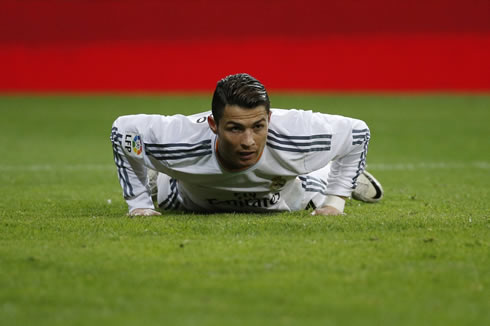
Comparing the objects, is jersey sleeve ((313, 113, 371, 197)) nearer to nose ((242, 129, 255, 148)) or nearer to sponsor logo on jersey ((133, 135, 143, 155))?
nose ((242, 129, 255, 148))

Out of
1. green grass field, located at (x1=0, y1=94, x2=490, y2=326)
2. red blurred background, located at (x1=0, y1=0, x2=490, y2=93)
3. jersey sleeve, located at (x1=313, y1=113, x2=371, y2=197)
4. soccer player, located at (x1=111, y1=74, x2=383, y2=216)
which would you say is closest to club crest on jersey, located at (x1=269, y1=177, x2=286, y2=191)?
soccer player, located at (x1=111, y1=74, x2=383, y2=216)

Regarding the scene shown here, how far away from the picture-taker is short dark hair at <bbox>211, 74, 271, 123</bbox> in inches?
188

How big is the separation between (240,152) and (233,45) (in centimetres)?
1762

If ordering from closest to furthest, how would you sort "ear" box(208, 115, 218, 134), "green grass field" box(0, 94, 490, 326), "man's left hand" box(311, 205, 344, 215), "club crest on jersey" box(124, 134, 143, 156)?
"green grass field" box(0, 94, 490, 326) → "ear" box(208, 115, 218, 134) → "club crest on jersey" box(124, 134, 143, 156) → "man's left hand" box(311, 205, 344, 215)

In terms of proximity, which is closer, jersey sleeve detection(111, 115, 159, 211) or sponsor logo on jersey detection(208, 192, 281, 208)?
jersey sleeve detection(111, 115, 159, 211)

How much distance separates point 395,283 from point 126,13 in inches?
794

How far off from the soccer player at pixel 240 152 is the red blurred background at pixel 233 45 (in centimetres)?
1638

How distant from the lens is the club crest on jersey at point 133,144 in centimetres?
517

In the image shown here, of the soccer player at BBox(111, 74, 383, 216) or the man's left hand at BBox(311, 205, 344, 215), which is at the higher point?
the soccer player at BBox(111, 74, 383, 216)

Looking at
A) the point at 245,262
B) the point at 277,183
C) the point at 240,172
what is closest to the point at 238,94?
the point at 240,172

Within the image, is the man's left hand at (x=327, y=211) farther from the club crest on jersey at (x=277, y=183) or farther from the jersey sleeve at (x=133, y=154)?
the jersey sleeve at (x=133, y=154)

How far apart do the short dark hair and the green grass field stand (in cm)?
73

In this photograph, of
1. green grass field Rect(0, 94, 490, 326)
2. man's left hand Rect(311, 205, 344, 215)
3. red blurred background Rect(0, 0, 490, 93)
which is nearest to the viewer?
green grass field Rect(0, 94, 490, 326)

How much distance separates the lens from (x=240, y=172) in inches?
200
